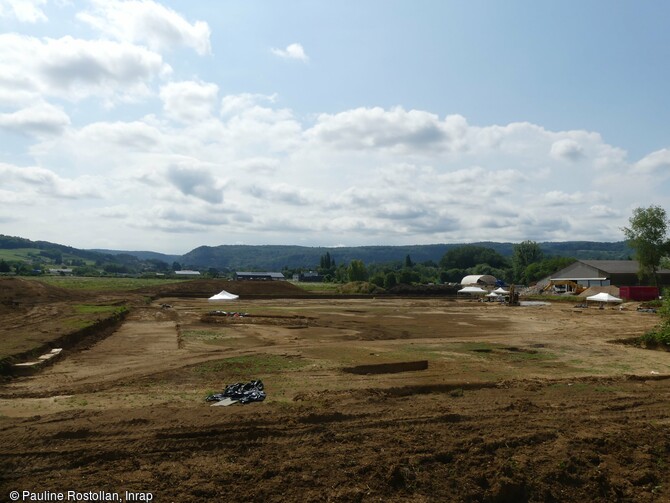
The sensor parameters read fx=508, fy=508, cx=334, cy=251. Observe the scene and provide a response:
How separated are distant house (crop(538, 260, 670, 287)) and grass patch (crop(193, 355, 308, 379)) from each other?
88.5 meters

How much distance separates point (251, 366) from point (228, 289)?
2828 inches

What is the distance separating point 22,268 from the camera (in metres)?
140

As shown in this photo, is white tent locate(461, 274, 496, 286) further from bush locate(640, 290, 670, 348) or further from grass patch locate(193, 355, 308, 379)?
grass patch locate(193, 355, 308, 379)

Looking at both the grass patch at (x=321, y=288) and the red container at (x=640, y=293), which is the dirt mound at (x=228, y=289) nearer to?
the grass patch at (x=321, y=288)

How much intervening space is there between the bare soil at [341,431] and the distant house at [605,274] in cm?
8067

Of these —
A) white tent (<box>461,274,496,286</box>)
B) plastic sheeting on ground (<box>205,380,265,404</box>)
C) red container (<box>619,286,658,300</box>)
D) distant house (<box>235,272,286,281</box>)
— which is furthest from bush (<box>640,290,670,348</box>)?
distant house (<box>235,272,286,281</box>)

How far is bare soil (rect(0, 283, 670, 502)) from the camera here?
30.2 feet

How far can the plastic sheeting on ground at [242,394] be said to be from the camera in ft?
46.2

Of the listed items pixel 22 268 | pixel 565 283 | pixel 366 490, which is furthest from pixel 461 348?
pixel 22 268

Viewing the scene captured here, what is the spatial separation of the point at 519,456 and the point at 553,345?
20755 millimetres

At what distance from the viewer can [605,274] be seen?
9475 cm

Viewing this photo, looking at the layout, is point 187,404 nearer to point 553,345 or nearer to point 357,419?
point 357,419

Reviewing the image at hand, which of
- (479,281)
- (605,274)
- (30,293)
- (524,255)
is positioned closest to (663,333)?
(30,293)

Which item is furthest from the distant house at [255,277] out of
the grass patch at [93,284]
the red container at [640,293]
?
the red container at [640,293]
